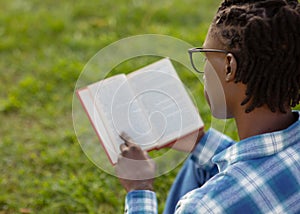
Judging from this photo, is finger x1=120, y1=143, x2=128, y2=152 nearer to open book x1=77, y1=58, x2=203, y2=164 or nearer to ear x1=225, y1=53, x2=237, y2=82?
open book x1=77, y1=58, x2=203, y2=164

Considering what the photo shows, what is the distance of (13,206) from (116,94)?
2.73ft

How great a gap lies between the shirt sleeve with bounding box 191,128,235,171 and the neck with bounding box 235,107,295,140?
50 centimetres

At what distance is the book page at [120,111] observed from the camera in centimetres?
173

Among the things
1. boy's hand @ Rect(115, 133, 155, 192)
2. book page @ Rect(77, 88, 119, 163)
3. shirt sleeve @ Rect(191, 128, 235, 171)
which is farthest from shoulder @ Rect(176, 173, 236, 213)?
shirt sleeve @ Rect(191, 128, 235, 171)

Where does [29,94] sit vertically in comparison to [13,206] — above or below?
above

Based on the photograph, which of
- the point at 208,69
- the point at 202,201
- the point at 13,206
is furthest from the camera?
the point at 13,206

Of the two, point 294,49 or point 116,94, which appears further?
point 116,94

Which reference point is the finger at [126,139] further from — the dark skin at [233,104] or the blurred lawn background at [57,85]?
the blurred lawn background at [57,85]

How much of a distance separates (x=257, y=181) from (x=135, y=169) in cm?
46

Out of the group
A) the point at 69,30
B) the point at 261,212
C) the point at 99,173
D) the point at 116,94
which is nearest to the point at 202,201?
the point at 261,212

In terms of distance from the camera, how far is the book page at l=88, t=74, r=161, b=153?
5.69ft

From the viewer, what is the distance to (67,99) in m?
2.92

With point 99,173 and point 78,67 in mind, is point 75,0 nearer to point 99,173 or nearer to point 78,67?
point 78,67

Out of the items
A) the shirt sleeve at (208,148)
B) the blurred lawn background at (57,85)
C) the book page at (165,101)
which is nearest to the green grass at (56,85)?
the blurred lawn background at (57,85)
